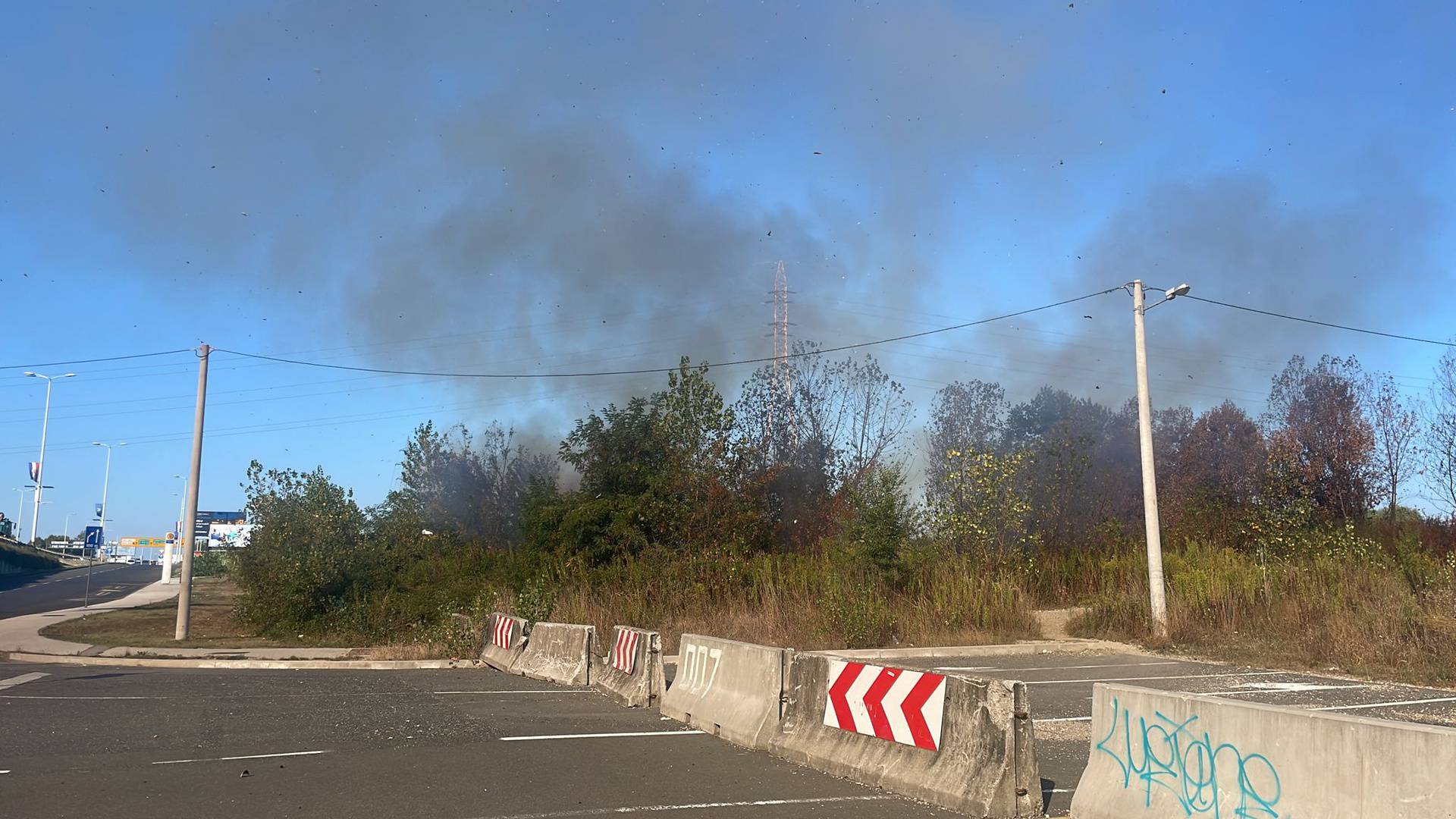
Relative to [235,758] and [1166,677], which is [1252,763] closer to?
[235,758]

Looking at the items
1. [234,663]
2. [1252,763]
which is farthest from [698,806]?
[234,663]

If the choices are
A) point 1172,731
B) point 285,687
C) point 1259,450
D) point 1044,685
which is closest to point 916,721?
point 1172,731

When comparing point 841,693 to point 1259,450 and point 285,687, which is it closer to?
point 285,687

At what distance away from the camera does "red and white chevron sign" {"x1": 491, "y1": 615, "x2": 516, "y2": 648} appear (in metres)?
18.0

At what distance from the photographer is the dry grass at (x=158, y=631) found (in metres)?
24.5

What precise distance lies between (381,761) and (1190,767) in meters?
6.35

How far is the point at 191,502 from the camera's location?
27.6 m

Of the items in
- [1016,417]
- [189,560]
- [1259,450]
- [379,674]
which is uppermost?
[1016,417]

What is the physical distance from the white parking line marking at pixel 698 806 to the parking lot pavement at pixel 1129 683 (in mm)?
1413

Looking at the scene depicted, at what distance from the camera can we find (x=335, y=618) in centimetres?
2894

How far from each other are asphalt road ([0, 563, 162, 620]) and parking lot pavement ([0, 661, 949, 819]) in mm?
24981

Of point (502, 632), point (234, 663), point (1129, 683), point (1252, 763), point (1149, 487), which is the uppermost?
point (1149, 487)

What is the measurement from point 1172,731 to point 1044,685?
9.28 metres

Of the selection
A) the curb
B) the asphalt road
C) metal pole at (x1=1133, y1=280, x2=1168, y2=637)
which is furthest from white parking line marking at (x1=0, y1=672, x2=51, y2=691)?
metal pole at (x1=1133, y1=280, x2=1168, y2=637)
